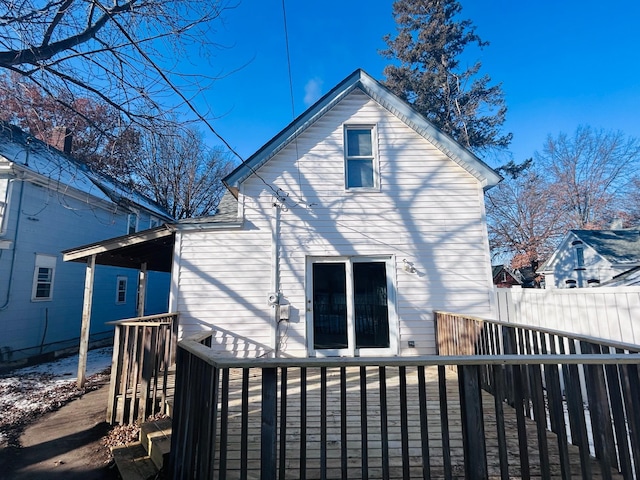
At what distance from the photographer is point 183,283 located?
5.98m

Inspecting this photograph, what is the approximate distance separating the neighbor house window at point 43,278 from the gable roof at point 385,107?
6.48m

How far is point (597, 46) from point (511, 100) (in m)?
4.43

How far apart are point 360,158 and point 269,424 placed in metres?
5.55

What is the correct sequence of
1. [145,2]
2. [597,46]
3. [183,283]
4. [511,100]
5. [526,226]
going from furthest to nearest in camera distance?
[526,226] < [511,100] < [597,46] < [183,283] < [145,2]

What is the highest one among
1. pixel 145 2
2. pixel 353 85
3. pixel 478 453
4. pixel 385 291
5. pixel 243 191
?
pixel 353 85

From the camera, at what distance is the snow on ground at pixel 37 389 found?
4.36 meters

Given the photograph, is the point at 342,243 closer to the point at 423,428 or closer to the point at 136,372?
the point at 136,372

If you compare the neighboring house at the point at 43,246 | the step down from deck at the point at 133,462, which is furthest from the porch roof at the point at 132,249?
the step down from deck at the point at 133,462

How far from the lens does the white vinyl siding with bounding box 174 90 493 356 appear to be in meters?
5.96

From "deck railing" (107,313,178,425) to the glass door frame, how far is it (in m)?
2.56

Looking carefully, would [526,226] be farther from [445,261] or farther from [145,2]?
[145,2]

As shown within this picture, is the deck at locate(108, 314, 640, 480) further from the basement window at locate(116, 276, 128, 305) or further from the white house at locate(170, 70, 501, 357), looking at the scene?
the basement window at locate(116, 276, 128, 305)

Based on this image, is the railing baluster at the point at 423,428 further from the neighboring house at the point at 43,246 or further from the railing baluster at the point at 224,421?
the neighboring house at the point at 43,246

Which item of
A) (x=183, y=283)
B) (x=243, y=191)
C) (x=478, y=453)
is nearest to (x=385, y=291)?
(x=243, y=191)
